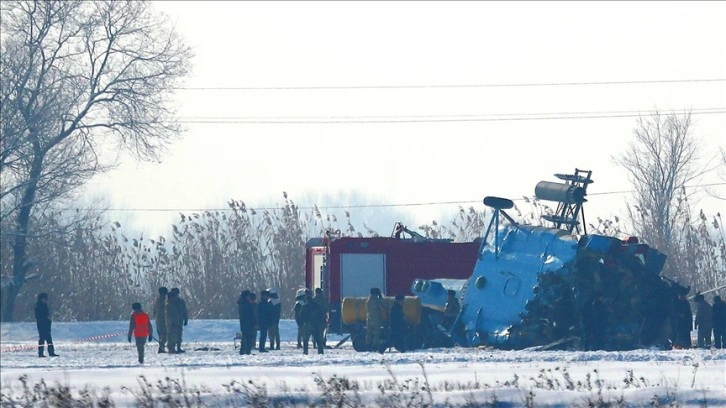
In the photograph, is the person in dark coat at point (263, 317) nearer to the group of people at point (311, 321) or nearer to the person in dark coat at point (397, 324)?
the group of people at point (311, 321)

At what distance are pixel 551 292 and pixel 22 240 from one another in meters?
11.3

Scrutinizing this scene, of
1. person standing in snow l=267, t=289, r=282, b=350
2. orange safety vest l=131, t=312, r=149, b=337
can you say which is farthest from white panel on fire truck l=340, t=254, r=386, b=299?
orange safety vest l=131, t=312, r=149, b=337

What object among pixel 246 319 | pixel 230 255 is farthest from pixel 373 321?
pixel 230 255

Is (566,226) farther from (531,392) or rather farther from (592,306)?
(531,392)

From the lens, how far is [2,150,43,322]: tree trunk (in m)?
17.1

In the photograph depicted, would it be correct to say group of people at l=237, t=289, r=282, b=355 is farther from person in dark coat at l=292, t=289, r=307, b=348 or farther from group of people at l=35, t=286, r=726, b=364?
person in dark coat at l=292, t=289, r=307, b=348

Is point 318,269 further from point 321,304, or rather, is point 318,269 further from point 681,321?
point 681,321

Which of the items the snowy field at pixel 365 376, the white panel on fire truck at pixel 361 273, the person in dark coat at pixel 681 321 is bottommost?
the snowy field at pixel 365 376

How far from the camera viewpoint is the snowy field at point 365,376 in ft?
54.7

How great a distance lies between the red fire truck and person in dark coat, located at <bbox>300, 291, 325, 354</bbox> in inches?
189

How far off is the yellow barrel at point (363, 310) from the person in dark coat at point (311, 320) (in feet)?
4.79

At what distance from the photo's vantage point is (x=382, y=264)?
3447 centimetres

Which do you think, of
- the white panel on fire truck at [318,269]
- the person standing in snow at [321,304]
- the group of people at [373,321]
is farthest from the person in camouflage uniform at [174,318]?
the white panel on fire truck at [318,269]

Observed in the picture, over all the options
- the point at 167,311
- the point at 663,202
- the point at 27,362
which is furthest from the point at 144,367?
the point at 663,202
